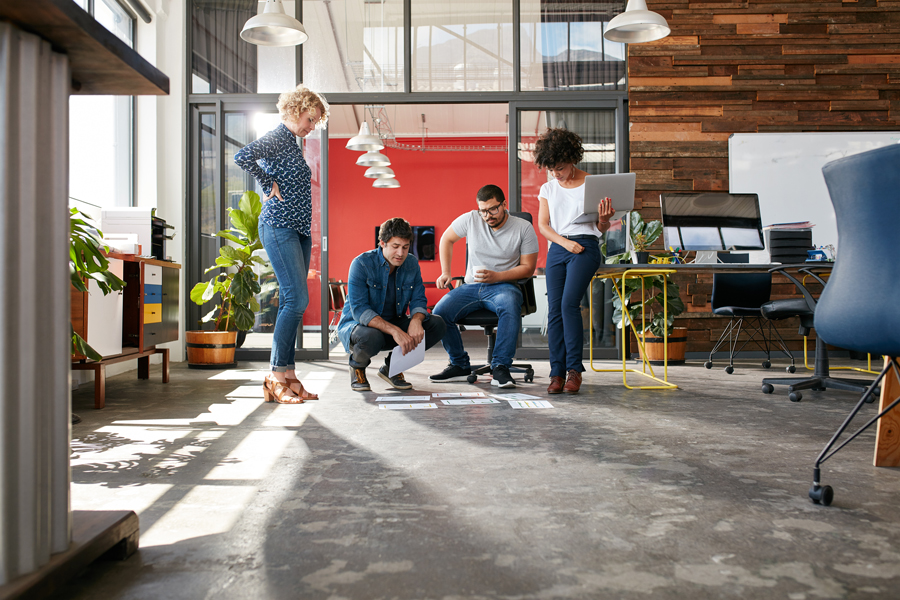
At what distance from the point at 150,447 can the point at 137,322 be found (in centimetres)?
161

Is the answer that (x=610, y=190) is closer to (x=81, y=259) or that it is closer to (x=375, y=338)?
(x=375, y=338)

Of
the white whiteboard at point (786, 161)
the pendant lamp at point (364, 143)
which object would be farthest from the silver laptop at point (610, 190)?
the pendant lamp at point (364, 143)

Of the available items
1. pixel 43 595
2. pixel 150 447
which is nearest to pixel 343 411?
pixel 150 447

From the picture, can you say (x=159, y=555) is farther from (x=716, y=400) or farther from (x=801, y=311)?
(x=801, y=311)

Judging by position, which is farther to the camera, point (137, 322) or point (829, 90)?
point (829, 90)

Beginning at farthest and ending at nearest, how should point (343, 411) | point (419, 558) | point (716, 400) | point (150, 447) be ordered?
1. point (716, 400)
2. point (343, 411)
3. point (150, 447)
4. point (419, 558)

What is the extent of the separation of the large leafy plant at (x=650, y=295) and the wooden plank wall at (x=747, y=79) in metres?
0.53

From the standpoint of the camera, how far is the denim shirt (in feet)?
10.1

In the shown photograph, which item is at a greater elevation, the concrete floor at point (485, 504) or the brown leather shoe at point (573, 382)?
the brown leather shoe at point (573, 382)

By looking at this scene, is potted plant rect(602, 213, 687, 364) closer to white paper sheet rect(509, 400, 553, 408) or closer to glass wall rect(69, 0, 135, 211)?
white paper sheet rect(509, 400, 553, 408)

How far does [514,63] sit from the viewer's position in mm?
5062

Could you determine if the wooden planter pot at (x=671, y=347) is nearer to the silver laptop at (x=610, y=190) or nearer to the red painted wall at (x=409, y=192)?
the silver laptop at (x=610, y=190)

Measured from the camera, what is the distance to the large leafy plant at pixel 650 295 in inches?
178

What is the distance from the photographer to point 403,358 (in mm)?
3084
